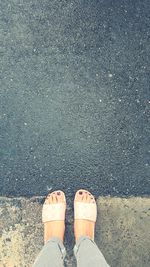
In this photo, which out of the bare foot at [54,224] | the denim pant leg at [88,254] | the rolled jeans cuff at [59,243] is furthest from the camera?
the bare foot at [54,224]

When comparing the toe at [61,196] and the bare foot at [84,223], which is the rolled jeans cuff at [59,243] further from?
the toe at [61,196]

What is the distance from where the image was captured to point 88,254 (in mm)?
2551

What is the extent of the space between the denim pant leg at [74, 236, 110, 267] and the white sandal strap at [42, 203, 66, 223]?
9.0 inches

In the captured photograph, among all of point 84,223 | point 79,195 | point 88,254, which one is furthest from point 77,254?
point 79,195

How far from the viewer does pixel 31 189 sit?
2895mm

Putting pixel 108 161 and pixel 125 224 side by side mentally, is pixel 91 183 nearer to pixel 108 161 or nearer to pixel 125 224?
pixel 108 161

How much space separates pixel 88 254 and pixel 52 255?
23cm

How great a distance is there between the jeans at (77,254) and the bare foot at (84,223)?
0.25 feet

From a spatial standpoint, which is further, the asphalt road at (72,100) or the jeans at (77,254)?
the asphalt road at (72,100)

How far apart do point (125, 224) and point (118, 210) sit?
0.11 m

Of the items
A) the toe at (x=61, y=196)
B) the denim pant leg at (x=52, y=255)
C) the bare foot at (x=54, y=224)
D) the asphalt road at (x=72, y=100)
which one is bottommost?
the denim pant leg at (x=52, y=255)

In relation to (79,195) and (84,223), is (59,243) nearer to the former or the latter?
(84,223)

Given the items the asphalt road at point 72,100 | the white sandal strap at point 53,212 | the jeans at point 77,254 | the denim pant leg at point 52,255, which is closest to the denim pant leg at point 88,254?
the jeans at point 77,254

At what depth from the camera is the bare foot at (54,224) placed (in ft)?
9.34
